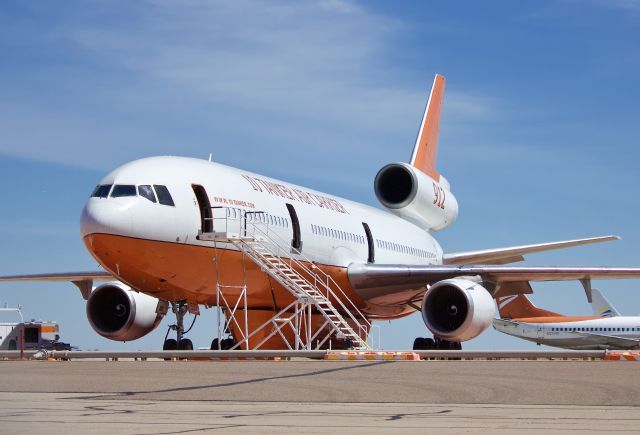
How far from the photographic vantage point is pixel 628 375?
13062mm

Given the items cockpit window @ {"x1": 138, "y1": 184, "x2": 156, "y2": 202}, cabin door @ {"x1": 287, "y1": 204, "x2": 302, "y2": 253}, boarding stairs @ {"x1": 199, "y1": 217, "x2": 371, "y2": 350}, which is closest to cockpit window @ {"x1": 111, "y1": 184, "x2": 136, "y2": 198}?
cockpit window @ {"x1": 138, "y1": 184, "x2": 156, "y2": 202}

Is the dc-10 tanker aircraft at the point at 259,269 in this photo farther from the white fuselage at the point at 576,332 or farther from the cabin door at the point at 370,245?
the white fuselage at the point at 576,332

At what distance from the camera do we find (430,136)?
4056 centimetres

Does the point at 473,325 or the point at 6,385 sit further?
the point at 473,325

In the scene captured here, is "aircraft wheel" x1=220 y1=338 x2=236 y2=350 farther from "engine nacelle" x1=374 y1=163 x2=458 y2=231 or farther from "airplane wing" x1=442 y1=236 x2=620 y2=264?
"engine nacelle" x1=374 y1=163 x2=458 y2=231

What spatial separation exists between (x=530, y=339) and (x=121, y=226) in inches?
1407

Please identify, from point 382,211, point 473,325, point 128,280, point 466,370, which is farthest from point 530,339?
point 466,370

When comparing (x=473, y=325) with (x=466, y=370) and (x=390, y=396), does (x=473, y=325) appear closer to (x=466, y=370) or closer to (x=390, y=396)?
(x=466, y=370)

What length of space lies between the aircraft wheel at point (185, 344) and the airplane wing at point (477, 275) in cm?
663

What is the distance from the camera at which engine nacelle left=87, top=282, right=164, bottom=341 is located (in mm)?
24297

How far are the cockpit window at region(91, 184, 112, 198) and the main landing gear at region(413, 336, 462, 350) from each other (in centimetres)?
1043

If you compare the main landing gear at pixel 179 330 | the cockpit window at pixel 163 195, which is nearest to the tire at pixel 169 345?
the main landing gear at pixel 179 330

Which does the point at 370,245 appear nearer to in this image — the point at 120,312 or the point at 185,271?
the point at 120,312

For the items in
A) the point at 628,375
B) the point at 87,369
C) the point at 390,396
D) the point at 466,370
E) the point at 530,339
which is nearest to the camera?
the point at 390,396
